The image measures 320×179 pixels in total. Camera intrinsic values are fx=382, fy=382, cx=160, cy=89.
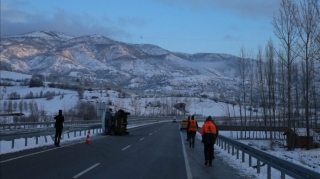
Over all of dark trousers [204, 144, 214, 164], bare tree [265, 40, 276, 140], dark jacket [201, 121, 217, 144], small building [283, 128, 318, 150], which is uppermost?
bare tree [265, 40, 276, 140]

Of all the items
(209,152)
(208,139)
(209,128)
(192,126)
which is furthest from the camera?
(192,126)

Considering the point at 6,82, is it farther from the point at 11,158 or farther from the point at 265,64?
the point at 11,158

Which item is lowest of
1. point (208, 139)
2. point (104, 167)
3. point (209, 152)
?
point (104, 167)

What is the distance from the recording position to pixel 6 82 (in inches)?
4692

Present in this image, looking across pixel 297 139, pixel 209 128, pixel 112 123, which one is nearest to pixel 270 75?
pixel 297 139

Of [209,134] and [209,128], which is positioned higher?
[209,128]

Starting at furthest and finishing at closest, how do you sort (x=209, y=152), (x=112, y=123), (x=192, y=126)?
(x=112, y=123), (x=192, y=126), (x=209, y=152)

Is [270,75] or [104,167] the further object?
[270,75]

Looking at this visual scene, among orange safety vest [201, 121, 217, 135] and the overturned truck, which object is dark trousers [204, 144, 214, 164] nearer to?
orange safety vest [201, 121, 217, 135]

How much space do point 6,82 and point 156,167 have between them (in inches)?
4557

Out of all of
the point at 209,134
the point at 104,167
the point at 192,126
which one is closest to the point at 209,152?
the point at 209,134

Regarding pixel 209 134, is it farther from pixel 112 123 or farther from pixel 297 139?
pixel 297 139

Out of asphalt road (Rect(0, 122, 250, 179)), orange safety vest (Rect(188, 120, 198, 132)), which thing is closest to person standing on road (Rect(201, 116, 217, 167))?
asphalt road (Rect(0, 122, 250, 179))

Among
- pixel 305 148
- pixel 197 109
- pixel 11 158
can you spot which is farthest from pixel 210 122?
pixel 197 109
